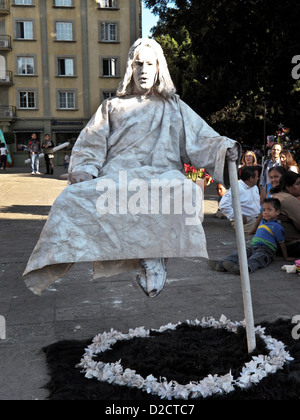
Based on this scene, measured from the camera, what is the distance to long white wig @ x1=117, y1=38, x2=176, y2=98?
321 cm

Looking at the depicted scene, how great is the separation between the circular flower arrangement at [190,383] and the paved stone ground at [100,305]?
33 cm

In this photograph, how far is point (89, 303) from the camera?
4582 mm

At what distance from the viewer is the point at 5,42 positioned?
115ft

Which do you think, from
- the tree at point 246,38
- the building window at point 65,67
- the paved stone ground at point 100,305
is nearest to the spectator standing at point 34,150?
the tree at point 246,38

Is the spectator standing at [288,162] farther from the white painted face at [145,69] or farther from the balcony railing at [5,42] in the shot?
the balcony railing at [5,42]

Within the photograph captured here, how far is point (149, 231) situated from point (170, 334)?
1.02m

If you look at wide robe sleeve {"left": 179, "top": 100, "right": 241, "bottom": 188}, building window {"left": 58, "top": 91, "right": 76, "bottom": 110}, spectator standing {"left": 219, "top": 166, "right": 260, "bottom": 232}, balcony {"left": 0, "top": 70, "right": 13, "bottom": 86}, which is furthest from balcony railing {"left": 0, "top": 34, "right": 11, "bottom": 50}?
wide robe sleeve {"left": 179, "top": 100, "right": 241, "bottom": 188}

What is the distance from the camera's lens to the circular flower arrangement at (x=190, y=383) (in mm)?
2697

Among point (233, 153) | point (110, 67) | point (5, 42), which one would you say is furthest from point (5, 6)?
point (233, 153)

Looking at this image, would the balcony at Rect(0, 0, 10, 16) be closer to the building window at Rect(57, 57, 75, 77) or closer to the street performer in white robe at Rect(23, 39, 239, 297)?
the building window at Rect(57, 57, 75, 77)

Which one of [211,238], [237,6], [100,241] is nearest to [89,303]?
[100,241]

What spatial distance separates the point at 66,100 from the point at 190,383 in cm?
3517

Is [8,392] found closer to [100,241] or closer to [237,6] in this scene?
[100,241]

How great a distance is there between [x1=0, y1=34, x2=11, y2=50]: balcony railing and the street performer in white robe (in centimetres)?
3462
